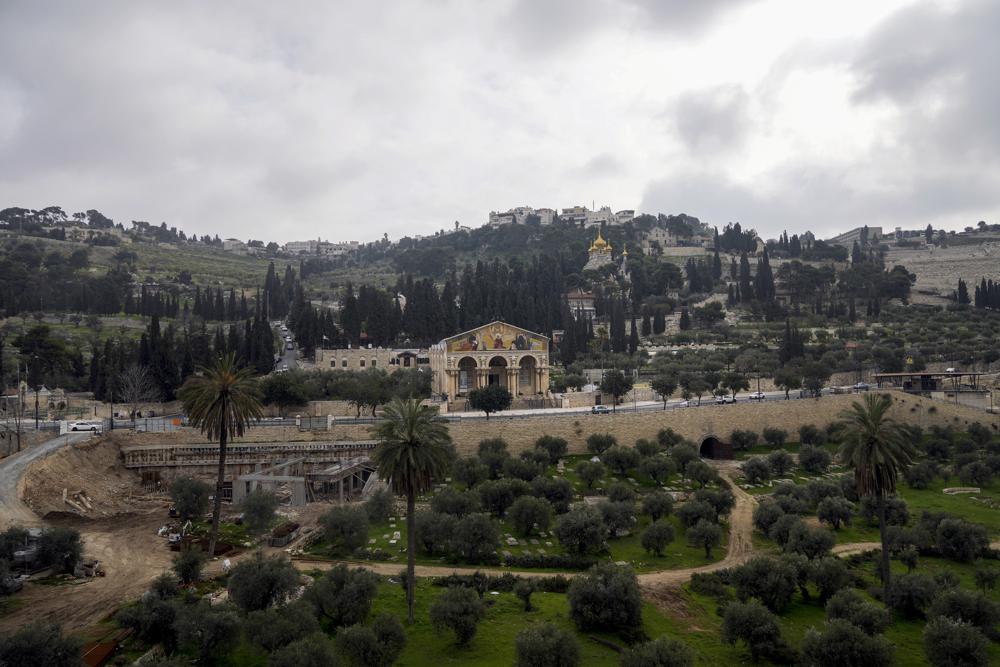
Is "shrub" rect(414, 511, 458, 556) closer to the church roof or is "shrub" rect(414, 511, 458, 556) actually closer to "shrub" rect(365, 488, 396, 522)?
"shrub" rect(365, 488, 396, 522)

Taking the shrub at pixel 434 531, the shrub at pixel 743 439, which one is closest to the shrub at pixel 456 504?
the shrub at pixel 434 531

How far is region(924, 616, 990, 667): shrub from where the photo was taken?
18.2 metres

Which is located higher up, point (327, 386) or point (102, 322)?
point (102, 322)

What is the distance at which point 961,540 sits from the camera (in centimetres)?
2919

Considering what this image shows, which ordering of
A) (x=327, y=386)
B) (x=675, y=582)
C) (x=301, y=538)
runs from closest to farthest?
(x=675, y=582), (x=301, y=538), (x=327, y=386)

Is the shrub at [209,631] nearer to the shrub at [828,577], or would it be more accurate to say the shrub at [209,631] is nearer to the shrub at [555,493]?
the shrub at [555,493]

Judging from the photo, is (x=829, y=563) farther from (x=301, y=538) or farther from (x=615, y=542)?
(x=301, y=538)

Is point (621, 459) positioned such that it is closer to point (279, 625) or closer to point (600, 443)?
point (600, 443)

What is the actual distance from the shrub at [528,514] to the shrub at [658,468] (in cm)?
1096

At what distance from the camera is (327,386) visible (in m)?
55.9

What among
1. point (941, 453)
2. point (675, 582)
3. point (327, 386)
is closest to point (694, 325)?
point (941, 453)

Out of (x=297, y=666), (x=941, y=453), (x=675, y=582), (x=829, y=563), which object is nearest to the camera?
(x=297, y=666)

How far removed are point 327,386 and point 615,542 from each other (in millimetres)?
31218

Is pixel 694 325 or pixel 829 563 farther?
pixel 694 325
